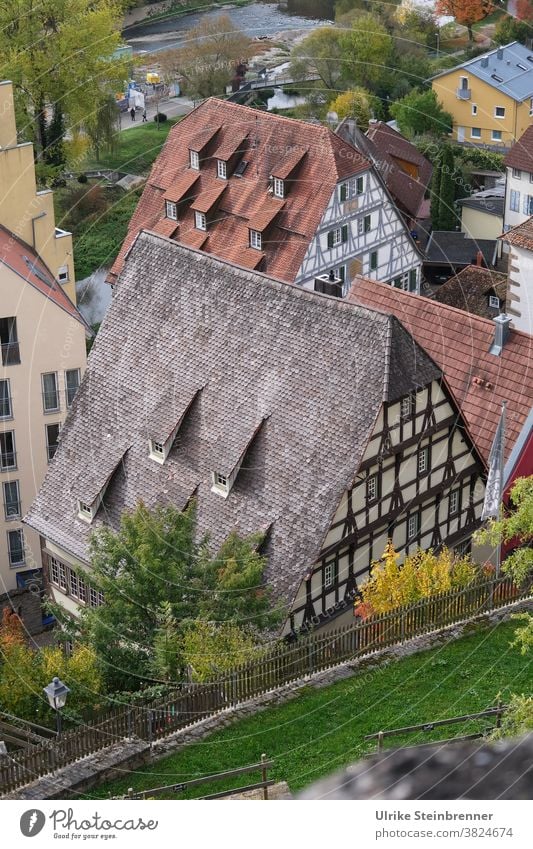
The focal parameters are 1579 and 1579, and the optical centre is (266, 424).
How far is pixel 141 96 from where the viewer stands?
100 m

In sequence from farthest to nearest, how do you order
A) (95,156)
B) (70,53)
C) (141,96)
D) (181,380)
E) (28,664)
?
(141,96) → (95,156) → (70,53) → (181,380) → (28,664)

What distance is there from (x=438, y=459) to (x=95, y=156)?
171ft

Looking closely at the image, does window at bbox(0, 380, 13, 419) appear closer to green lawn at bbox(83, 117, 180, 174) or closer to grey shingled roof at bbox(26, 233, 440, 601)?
grey shingled roof at bbox(26, 233, 440, 601)

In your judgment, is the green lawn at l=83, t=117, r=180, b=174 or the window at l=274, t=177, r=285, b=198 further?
the green lawn at l=83, t=117, r=180, b=174

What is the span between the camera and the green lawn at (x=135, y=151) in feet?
299

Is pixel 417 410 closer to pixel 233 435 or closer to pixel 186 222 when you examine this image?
pixel 233 435

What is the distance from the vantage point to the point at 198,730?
3456 cm

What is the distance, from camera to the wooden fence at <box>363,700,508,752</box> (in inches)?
1308

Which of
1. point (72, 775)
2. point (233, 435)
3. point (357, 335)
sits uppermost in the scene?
point (357, 335)

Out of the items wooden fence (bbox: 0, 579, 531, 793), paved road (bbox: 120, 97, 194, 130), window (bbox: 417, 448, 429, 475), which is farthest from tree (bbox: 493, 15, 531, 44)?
wooden fence (bbox: 0, 579, 531, 793)

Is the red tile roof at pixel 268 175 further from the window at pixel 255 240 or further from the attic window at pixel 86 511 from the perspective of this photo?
the attic window at pixel 86 511

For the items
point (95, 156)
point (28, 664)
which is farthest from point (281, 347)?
point (95, 156)

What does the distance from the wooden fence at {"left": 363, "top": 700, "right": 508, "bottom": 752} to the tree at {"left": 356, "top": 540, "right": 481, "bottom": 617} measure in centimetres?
479

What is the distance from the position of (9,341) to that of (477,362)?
1502 centimetres
